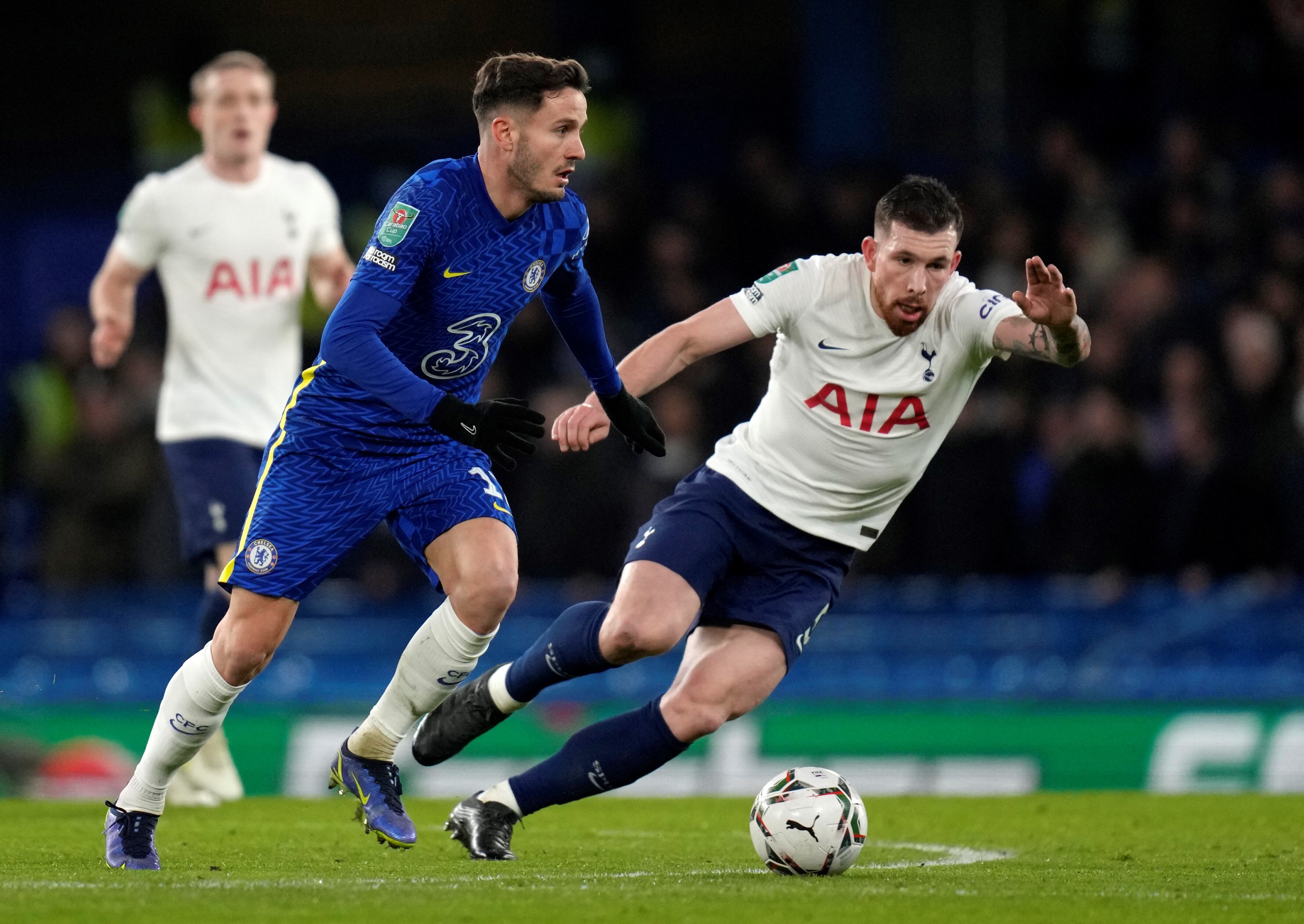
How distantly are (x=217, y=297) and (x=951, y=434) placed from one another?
4815 mm

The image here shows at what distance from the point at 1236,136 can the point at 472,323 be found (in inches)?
356

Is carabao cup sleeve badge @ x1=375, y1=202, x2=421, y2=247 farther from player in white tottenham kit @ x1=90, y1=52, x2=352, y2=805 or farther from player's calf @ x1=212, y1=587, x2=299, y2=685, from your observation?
player in white tottenham kit @ x1=90, y1=52, x2=352, y2=805

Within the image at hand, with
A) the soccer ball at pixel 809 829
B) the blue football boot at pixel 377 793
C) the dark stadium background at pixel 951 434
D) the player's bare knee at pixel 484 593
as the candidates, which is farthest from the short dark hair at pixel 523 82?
the dark stadium background at pixel 951 434

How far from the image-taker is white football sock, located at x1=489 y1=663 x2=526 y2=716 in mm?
5984

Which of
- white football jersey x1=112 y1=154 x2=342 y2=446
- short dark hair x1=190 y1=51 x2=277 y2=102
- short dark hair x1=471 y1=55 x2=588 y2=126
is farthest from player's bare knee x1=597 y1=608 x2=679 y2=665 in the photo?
short dark hair x1=190 y1=51 x2=277 y2=102

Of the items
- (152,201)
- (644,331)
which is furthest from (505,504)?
(644,331)

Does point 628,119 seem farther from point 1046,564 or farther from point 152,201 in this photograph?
point 152,201

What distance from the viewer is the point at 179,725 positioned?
5.55 m

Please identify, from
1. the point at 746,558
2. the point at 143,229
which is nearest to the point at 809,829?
the point at 746,558

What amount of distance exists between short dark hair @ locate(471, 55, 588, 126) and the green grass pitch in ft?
7.48

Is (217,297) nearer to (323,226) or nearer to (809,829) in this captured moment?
(323,226)

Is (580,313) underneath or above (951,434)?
above

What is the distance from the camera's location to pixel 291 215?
7.92 m

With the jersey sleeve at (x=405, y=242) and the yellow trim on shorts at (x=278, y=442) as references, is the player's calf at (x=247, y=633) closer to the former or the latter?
the yellow trim on shorts at (x=278, y=442)
